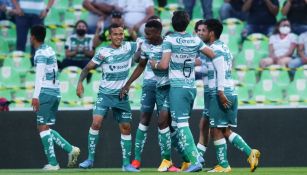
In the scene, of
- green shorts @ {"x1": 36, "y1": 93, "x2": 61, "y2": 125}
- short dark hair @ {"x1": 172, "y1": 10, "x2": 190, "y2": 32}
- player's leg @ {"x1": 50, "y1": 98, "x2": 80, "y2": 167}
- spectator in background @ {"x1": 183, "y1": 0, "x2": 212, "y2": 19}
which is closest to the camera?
short dark hair @ {"x1": 172, "y1": 10, "x2": 190, "y2": 32}

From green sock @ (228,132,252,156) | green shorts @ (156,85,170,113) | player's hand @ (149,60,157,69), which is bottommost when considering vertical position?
green sock @ (228,132,252,156)

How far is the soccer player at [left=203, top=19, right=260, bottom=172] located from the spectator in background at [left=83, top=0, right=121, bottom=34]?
6.40m

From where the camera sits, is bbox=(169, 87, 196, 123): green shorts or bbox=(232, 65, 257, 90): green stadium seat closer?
bbox=(169, 87, 196, 123): green shorts

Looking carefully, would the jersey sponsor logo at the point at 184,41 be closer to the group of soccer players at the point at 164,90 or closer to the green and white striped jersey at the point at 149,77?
the group of soccer players at the point at 164,90

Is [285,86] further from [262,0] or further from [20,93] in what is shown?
[20,93]

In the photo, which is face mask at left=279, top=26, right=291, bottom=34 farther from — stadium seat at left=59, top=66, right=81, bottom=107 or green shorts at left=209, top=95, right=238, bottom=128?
green shorts at left=209, top=95, right=238, bottom=128

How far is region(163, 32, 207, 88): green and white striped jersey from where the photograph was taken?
15.0 m

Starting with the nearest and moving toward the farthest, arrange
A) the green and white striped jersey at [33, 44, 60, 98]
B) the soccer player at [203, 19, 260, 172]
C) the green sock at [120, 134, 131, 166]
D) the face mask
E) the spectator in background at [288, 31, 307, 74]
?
the soccer player at [203, 19, 260, 172] < the green sock at [120, 134, 131, 166] < the green and white striped jersey at [33, 44, 60, 98] < the spectator in background at [288, 31, 307, 74] < the face mask

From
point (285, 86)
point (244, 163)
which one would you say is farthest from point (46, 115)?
point (285, 86)

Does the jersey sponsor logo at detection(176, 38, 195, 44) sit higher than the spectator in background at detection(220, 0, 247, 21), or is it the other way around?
the spectator in background at detection(220, 0, 247, 21)

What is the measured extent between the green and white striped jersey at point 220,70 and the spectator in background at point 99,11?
20.9ft

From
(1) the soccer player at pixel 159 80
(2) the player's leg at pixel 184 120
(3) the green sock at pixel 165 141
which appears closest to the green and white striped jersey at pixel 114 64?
(1) the soccer player at pixel 159 80

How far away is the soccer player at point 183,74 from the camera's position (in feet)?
49.1

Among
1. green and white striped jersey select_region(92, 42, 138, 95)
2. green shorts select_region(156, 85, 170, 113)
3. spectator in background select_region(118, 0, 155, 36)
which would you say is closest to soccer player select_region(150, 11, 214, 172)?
green shorts select_region(156, 85, 170, 113)
